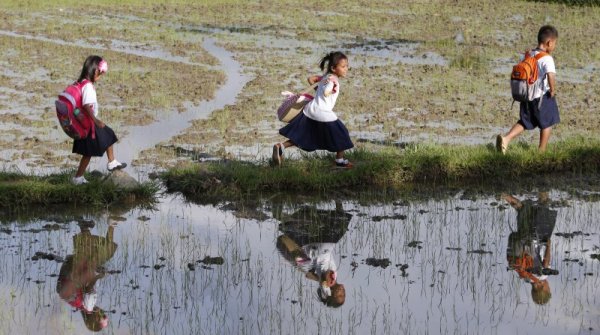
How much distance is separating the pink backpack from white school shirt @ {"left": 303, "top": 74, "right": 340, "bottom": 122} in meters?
1.79

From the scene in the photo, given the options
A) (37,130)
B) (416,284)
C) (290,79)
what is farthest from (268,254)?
(290,79)

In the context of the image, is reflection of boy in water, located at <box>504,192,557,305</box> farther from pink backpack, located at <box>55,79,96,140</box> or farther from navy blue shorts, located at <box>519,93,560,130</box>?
pink backpack, located at <box>55,79,96,140</box>

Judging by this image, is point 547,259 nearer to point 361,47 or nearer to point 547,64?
point 547,64

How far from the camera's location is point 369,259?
6.24 metres

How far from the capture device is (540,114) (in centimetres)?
857

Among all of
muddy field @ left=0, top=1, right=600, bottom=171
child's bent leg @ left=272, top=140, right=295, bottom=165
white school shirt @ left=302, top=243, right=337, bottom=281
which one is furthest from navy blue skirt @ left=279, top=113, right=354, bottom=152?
white school shirt @ left=302, top=243, right=337, bottom=281

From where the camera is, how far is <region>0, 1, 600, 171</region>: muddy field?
981cm

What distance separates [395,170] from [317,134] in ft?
2.32

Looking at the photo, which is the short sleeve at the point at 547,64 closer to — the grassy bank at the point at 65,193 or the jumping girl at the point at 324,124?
the jumping girl at the point at 324,124

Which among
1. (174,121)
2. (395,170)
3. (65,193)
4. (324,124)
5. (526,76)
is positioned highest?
(526,76)

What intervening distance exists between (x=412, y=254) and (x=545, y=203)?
5.50 feet

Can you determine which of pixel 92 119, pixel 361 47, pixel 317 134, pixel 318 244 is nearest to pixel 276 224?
pixel 318 244

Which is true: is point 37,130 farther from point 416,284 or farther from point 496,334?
point 496,334

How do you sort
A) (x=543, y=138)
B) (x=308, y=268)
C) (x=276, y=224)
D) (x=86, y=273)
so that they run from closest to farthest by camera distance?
1. (x=86, y=273)
2. (x=308, y=268)
3. (x=276, y=224)
4. (x=543, y=138)
